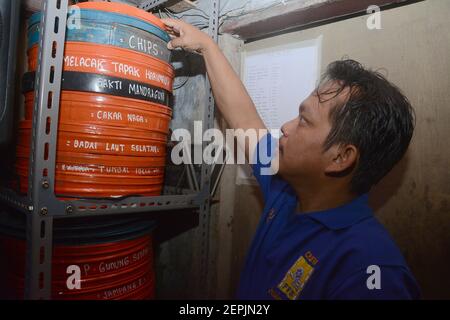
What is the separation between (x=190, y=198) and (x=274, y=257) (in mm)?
491

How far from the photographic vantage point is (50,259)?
952 millimetres

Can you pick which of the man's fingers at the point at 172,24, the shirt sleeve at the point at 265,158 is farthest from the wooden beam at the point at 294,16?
the shirt sleeve at the point at 265,158

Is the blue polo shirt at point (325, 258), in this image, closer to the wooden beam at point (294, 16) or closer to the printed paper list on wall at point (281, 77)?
the printed paper list on wall at point (281, 77)

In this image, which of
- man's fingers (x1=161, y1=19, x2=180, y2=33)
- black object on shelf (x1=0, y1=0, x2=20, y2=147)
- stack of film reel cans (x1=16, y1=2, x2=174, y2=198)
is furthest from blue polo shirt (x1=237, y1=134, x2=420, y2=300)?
black object on shelf (x1=0, y1=0, x2=20, y2=147)

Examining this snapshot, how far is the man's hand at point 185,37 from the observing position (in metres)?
1.25

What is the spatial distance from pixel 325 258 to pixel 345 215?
6.9 inches

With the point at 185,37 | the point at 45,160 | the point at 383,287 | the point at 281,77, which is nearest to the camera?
the point at 383,287

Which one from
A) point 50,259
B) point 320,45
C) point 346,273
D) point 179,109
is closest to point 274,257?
point 346,273

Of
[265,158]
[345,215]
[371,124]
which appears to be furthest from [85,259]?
[371,124]

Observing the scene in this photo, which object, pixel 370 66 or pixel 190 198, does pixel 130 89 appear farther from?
pixel 370 66

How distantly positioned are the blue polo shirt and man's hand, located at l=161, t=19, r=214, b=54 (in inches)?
30.9

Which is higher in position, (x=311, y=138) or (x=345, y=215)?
(x=311, y=138)

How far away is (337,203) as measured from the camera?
111cm

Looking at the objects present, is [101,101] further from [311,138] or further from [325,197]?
[325,197]
